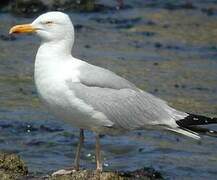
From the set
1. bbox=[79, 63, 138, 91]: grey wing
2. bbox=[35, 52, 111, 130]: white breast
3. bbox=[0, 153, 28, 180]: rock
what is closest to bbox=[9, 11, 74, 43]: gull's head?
bbox=[35, 52, 111, 130]: white breast

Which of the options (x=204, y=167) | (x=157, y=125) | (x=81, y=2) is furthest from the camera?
(x=81, y=2)

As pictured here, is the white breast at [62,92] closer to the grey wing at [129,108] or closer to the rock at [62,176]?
the grey wing at [129,108]

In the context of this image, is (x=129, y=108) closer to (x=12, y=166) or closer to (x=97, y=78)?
(x=97, y=78)

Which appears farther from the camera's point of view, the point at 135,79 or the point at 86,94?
the point at 135,79

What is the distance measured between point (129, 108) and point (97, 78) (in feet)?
1.81

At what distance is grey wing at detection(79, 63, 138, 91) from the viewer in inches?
346

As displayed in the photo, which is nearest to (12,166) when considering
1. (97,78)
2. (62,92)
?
(62,92)

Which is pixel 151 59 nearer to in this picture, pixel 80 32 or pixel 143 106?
pixel 80 32

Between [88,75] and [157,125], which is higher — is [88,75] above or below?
above

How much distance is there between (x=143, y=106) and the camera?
923cm

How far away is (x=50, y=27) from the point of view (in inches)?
350

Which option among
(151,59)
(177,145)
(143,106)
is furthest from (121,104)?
(151,59)

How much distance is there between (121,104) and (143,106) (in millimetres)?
237

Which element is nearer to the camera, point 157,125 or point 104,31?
point 157,125
